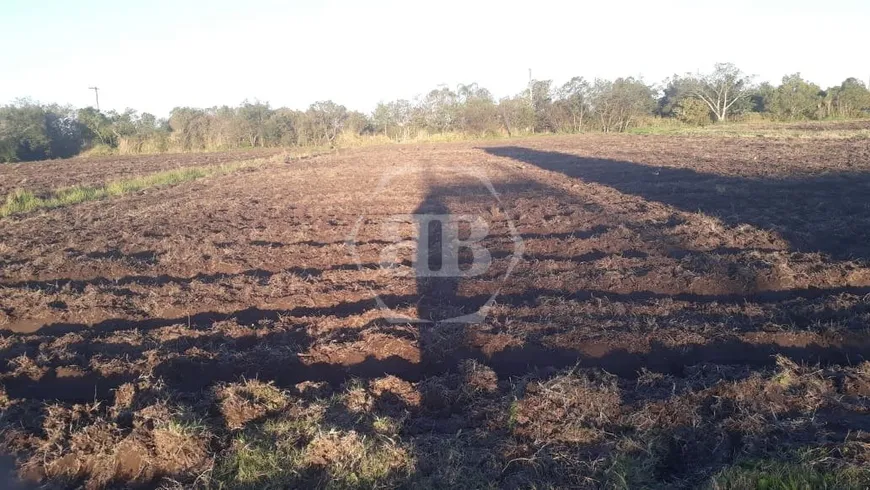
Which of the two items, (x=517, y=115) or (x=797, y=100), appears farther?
(x=517, y=115)

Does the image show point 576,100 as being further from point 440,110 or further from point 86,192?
point 86,192

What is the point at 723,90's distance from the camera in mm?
46188

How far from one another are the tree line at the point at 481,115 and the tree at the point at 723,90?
8 cm

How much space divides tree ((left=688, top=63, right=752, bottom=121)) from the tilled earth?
1515 inches

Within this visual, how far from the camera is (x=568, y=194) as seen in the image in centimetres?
1304

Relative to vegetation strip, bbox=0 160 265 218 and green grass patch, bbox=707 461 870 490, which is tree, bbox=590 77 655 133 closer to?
vegetation strip, bbox=0 160 265 218

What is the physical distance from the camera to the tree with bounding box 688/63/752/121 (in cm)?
4591

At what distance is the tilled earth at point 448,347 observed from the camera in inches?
141

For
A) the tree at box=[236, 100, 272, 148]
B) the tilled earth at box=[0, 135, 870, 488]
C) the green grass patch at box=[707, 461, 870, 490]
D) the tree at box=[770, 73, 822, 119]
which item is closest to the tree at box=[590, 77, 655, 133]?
the tree at box=[770, 73, 822, 119]

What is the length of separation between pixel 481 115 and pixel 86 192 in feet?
105

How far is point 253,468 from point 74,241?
27.4 feet

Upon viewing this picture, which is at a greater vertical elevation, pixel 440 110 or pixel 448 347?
pixel 440 110

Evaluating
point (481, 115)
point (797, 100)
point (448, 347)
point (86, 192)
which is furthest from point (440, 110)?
point (448, 347)

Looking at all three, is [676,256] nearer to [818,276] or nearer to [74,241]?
[818,276]
